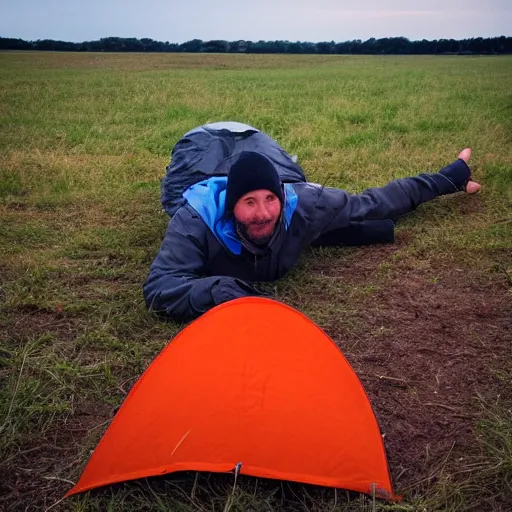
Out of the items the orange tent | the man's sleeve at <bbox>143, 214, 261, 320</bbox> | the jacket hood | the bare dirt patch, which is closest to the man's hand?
the bare dirt patch

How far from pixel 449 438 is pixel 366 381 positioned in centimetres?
55

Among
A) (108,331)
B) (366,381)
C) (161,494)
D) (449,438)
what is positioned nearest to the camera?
(161,494)

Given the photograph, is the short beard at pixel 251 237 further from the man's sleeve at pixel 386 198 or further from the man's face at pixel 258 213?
the man's sleeve at pixel 386 198

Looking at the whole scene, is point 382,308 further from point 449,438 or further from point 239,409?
point 239,409

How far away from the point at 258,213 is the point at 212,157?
1.59m

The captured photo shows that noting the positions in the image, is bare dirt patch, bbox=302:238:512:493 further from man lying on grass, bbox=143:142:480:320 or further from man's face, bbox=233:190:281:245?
man's face, bbox=233:190:281:245

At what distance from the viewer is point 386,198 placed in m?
5.48

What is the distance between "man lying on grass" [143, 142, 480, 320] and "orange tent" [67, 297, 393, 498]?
0.89m

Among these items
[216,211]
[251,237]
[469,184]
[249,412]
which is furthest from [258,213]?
[469,184]

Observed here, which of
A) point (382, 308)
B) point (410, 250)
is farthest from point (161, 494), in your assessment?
point (410, 250)

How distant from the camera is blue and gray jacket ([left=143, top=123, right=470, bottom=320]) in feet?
12.5

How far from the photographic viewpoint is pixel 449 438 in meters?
2.83

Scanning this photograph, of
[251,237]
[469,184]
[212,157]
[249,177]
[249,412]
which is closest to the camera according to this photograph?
[249,412]

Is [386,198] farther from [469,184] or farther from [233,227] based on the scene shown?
[233,227]
